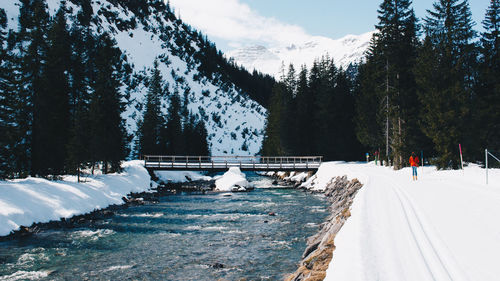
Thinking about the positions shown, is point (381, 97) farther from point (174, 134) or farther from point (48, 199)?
point (174, 134)

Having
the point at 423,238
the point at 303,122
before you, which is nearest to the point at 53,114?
the point at 423,238

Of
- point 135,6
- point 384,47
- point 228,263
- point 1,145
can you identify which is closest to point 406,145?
point 384,47

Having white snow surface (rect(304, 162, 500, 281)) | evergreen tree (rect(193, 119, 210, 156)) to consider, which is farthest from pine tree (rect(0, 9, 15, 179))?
A: evergreen tree (rect(193, 119, 210, 156))

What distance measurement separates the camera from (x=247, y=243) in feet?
48.2

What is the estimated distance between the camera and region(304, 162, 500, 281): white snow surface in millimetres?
6148

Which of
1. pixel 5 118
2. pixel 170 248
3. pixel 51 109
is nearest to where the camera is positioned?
pixel 170 248

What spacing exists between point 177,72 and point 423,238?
14280cm

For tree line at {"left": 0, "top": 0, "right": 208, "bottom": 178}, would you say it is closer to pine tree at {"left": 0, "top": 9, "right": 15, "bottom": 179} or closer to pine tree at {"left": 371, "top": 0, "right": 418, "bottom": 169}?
pine tree at {"left": 0, "top": 9, "right": 15, "bottom": 179}

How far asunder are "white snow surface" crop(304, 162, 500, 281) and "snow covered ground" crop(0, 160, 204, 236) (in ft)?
54.9

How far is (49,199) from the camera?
20203mm

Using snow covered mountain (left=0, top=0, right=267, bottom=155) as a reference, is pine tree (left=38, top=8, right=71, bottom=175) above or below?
below

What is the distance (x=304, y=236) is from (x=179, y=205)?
14840 millimetres

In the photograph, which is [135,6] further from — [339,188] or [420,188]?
[420,188]

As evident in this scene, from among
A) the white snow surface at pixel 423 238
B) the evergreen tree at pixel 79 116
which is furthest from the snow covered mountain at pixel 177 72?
the white snow surface at pixel 423 238
